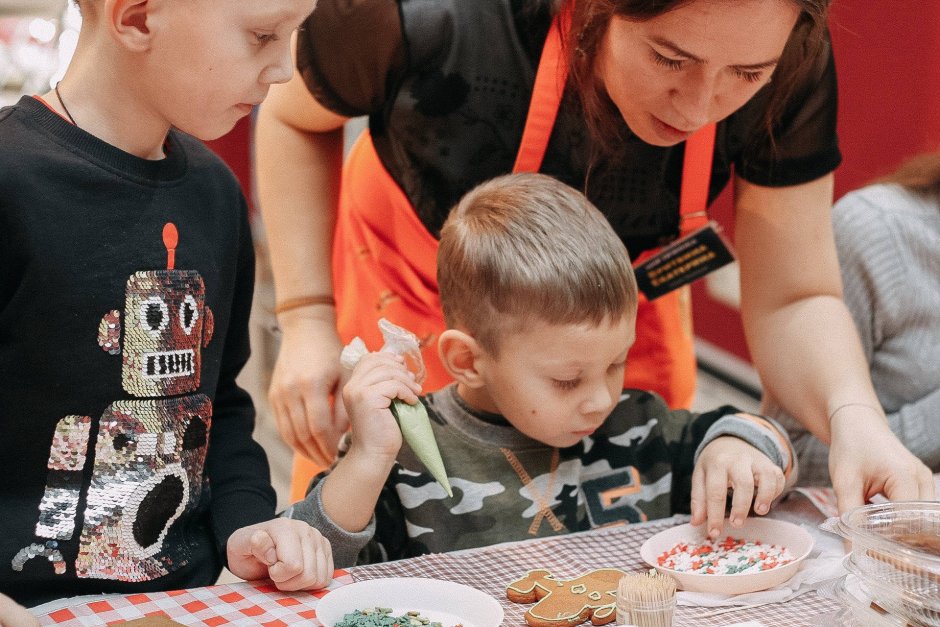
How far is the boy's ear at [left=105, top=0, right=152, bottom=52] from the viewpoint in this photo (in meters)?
1.07

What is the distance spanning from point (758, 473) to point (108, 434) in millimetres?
797

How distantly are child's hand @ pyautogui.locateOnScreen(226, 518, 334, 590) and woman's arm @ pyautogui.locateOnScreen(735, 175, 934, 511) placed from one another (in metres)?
0.69

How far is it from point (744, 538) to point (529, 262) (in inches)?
17.6

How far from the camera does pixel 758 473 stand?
1417 mm

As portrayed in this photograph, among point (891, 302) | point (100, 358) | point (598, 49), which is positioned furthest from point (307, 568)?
point (891, 302)

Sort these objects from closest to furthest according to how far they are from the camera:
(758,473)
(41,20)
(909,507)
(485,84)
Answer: (909,507) → (758,473) → (485,84) → (41,20)

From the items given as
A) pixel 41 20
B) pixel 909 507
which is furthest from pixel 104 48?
pixel 41 20

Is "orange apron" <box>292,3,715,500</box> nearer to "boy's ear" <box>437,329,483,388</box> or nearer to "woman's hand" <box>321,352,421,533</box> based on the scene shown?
"boy's ear" <box>437,329,483,388</box>

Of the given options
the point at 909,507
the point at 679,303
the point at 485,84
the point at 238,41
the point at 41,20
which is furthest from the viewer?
the point at 41,20

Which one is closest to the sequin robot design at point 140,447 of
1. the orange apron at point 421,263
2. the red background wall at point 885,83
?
the orange apron at point 421,263

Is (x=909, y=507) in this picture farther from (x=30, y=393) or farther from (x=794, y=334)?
(x=30, y=393)

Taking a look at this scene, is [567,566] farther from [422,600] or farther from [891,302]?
[891,302]

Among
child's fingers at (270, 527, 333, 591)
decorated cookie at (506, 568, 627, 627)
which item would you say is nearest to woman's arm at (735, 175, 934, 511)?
decorated cookie at (506, 568, 627, 627)

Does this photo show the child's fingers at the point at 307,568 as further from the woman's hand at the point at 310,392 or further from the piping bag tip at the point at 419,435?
the woman's hand at the point at 310,392
